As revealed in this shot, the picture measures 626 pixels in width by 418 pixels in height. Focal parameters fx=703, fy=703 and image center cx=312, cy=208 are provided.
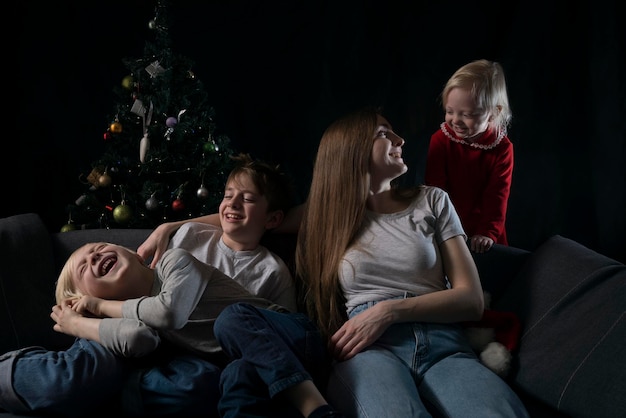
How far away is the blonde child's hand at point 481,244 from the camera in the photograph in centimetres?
249

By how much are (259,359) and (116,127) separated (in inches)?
68.3

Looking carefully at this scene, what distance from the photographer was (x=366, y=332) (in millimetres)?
1913

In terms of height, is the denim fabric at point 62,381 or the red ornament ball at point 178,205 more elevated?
the red ornament ball at point 178,205

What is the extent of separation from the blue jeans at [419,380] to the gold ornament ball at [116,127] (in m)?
1.57

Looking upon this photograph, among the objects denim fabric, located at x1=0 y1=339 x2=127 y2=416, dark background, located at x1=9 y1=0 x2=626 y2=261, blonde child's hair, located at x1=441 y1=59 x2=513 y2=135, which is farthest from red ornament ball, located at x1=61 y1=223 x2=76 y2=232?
blonde child's hair, located at x1=441 y1=59 x2=513 y2=135

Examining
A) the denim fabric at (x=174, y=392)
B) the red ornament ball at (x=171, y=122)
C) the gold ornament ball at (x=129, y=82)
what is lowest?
the denim fabric at (x=174, y=392)

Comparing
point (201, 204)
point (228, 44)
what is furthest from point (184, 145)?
point (228, 44)

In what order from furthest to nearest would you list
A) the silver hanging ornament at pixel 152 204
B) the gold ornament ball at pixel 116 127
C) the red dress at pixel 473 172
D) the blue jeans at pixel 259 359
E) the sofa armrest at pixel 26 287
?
the gold ornament ball at pixel 116 127 → the silver hanging ornament at pixel 152 204 → the red dress at pixel 473 172 → the sofa armrest at pixel 26 287 → the blue jeans at pixel 259 359

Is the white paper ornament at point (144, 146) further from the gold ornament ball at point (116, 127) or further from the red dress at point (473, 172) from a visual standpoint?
the red dress at point (473, 172)

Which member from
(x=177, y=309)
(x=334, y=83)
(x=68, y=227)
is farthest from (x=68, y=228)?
(x=334, y=83)

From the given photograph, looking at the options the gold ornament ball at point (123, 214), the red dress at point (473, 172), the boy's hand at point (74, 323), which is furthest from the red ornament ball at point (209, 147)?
the boy's hand at point (74, 323)

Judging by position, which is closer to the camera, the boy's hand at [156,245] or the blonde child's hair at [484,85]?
the boy's hand at [156,245]

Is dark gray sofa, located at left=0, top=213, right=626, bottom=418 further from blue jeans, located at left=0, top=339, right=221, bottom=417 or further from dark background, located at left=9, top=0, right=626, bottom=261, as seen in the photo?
dark background, located at left=9, top=0, right=626, bottom=261

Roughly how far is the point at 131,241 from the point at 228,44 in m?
1.57
